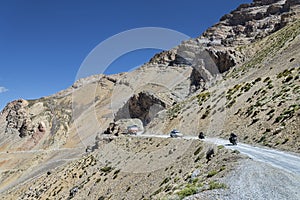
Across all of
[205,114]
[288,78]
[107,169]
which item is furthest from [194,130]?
[288,78]

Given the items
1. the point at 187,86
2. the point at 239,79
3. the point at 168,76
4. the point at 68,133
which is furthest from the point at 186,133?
the point at 68,133

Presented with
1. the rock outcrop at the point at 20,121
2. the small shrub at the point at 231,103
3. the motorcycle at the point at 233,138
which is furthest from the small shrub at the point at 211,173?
the rock outcrop at the point at 20,121

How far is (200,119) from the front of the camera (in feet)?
125

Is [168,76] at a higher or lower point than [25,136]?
higher

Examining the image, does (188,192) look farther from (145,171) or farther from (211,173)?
(145,171)

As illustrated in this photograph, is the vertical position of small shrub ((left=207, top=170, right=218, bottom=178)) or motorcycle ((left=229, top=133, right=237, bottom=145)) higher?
motorcycle ((left=229, top=133, right=237, bottom=145))

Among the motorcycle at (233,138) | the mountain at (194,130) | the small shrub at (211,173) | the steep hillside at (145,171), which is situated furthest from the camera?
the motorcycle at (233,138)

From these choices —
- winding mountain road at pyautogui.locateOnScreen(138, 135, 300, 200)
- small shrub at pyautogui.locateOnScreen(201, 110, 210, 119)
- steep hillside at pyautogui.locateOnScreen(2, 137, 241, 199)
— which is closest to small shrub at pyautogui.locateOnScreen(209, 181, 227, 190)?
steep hillside at pyautogui.locateOnScreen(2, 137, 241, 199)

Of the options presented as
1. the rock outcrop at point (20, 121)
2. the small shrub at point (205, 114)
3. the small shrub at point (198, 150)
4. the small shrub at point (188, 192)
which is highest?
the rock outcrop at point (20, 121)

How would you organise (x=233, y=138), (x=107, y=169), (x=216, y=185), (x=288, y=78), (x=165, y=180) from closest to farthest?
(x=216, y=185), (x=165, y=180), (x=233, y=138), (x=288, y=78), (x=107, y=169)

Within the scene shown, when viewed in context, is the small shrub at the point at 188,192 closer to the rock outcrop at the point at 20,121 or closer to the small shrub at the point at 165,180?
the small shrub at the point at 165,180

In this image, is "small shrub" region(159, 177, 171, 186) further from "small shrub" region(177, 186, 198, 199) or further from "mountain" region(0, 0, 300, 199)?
"small shrub" region(177, 186, 198, 199)

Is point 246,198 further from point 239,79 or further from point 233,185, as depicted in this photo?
point 239,79

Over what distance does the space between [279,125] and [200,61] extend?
178 feet
